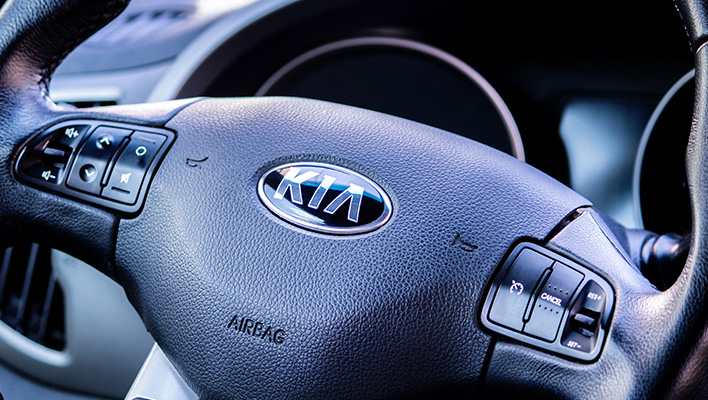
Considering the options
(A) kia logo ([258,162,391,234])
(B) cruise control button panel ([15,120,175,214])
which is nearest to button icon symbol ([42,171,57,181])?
(B) cruise control button panel ([15,120,175,214])

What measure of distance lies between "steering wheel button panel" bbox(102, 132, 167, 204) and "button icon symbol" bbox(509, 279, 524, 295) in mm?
446

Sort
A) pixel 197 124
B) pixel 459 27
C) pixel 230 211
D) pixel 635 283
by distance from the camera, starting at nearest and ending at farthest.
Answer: pixel 635 283 < pixel 230 211 < pixel 197 124 < pixel 459 27

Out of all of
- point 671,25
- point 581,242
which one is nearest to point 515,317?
point 581,242

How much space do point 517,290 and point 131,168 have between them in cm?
47

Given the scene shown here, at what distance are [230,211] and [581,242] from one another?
37 centimetres

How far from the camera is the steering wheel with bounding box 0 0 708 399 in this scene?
631 millimetres

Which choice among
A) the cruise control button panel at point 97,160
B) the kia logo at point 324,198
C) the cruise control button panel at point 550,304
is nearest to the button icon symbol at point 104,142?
the cruise control button panel at point 97,160

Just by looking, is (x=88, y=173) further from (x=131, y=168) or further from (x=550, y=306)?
(x=550, y=306)

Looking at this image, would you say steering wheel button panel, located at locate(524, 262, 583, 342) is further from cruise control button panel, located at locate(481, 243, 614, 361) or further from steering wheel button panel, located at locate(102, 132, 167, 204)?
steering wheel button panel, located at locate(102, 132, 167, 204)

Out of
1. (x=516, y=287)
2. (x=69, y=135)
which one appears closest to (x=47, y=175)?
(x=69, y=135)

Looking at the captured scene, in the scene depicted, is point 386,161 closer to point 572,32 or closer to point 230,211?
point 230,211

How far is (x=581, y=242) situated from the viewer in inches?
27.0

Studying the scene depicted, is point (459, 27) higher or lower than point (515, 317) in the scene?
higher

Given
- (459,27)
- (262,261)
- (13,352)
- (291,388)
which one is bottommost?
(13,352)
